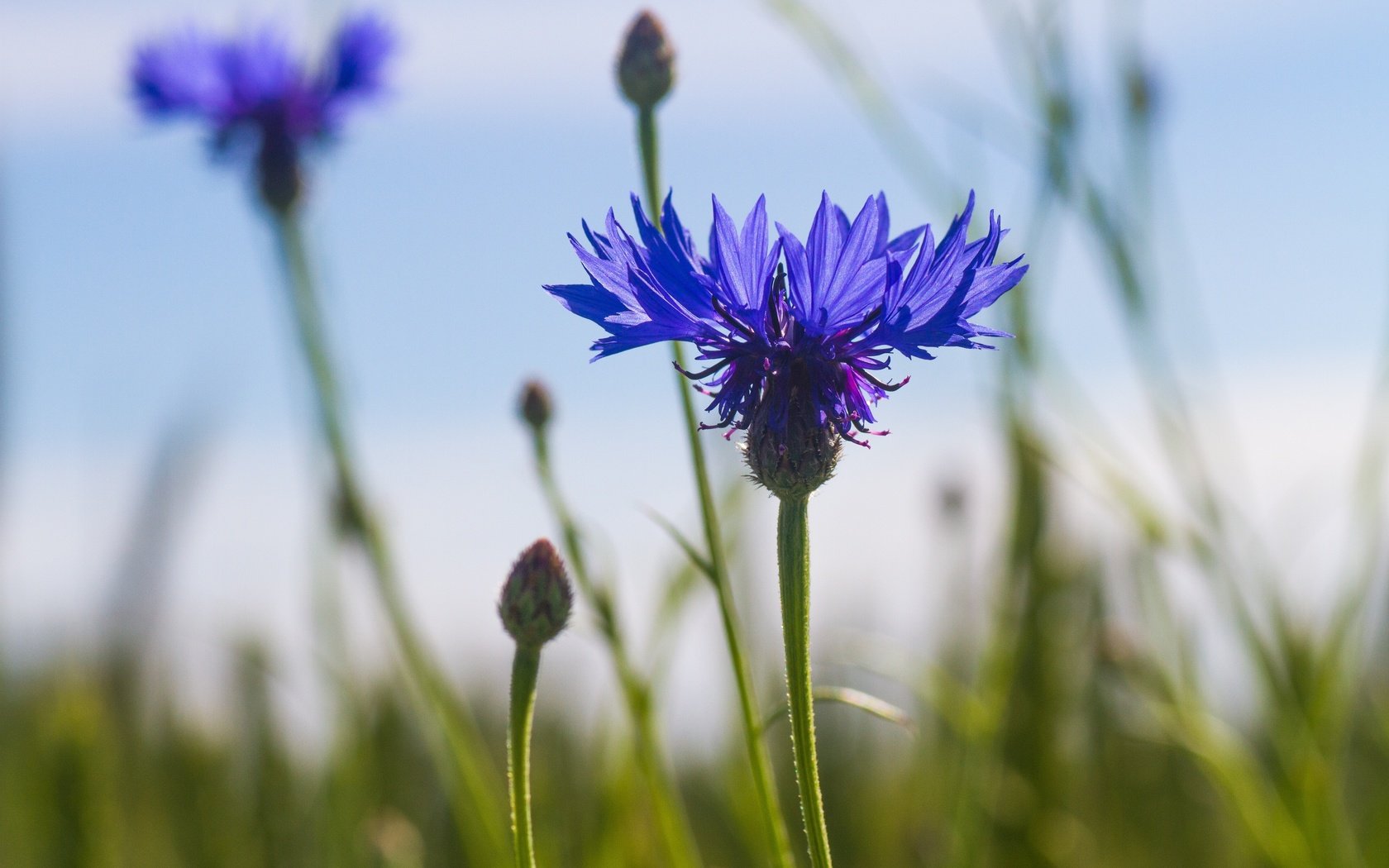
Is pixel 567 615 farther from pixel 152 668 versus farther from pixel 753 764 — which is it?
pixel 152 668

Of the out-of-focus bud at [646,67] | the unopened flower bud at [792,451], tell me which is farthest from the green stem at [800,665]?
the out-of-focus bud at [646,67]

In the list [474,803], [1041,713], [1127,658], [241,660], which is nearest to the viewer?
[474,803]

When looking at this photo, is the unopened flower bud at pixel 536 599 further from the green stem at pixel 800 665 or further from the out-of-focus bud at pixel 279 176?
the out-of-focus bud at pixel 279 176

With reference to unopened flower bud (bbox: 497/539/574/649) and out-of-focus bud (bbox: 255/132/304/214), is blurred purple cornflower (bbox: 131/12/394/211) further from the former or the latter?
unopened flower bud (bbox: 497/539/574/649)

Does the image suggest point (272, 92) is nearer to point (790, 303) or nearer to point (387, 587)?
point (387, 587)

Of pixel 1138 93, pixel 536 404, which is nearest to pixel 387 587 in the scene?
pixel 536 404

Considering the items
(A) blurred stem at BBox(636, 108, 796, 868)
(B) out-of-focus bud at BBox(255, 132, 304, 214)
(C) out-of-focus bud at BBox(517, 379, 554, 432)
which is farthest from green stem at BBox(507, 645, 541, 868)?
(B) out-of-focus bud at BBox(255, 132, 304, 214)

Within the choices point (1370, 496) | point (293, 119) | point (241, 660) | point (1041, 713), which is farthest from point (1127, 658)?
point (293, 119)
